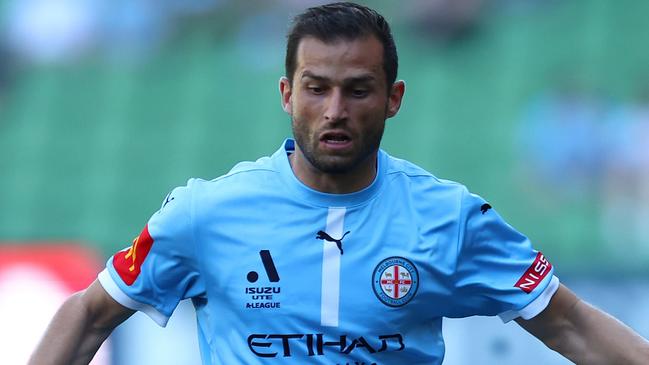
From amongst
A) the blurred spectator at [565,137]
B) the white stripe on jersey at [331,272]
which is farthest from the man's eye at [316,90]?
the blurred spectator at [565,137]

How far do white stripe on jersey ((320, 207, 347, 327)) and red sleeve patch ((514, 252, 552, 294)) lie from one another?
21.4 inches

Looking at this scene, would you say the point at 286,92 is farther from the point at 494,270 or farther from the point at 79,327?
the point at 79,327

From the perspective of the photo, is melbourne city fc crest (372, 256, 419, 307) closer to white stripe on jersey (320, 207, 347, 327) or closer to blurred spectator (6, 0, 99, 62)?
white stripe on jersey (320, 207, 347, 327)

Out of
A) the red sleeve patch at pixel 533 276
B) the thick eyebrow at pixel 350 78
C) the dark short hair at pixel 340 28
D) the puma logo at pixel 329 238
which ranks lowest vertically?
the red sleeve patch at pixel 533 276

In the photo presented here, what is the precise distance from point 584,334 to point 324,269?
2.62 ft

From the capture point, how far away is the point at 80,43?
33.2ft

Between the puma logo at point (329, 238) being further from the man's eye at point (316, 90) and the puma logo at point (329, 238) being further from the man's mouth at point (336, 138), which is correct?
the man's eye at point (316, 90)

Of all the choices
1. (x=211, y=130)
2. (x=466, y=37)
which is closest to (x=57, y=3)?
(x=211, y=130)

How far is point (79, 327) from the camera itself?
144 inches

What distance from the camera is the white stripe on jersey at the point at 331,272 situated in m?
3.59

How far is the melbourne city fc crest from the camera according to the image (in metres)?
3.60

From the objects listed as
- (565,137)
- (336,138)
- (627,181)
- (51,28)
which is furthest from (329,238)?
(51,28)

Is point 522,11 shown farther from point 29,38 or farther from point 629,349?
point 629,349

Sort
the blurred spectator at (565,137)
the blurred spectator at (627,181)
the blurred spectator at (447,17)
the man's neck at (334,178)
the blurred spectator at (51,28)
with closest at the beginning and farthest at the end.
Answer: the man's neck at (334,178) → the blurred spectator at (627,181) → the blurred spectator at (565,137) → the blurred spectator at (447,17) → the blurred spectator at (51,28)
